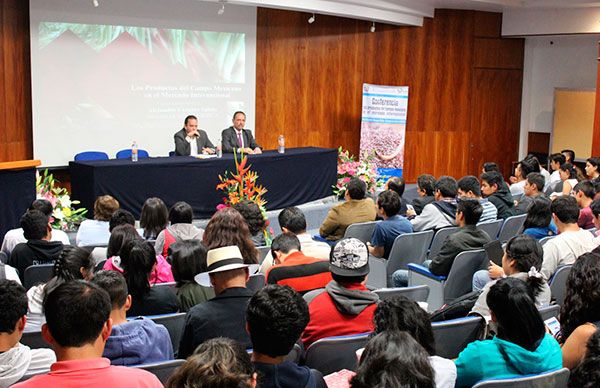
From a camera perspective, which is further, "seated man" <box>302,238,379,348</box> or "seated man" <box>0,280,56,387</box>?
"seated man" <box>302,238,379,348</box>

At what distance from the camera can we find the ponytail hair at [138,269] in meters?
3.82

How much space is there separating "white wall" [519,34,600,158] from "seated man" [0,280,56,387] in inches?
523

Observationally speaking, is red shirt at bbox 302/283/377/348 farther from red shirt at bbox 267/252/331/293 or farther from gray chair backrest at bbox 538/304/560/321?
gray chair backrest at bbox 538/304/560/321

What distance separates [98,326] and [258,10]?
33.1ft

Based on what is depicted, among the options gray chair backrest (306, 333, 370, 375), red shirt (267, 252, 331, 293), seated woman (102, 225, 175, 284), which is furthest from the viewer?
seated woman (102, 225, 175, 284)

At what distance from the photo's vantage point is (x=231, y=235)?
15.3ft

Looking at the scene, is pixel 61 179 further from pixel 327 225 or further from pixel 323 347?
pixel 323 347

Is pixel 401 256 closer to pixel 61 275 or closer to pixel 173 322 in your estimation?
pixel 173 322

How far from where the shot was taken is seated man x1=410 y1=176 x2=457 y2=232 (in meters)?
6.52

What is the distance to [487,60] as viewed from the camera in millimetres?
14539

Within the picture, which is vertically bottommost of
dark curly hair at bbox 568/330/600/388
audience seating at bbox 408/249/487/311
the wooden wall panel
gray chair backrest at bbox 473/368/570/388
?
audience seating at bbox 408/249/487/311

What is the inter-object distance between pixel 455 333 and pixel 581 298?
592 mm

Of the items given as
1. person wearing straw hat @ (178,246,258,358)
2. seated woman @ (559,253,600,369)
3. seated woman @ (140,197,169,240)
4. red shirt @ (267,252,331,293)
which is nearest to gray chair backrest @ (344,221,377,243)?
seated woman @ (140,197,169,240)

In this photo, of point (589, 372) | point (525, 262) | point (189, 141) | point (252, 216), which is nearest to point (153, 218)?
point (252, 216)
